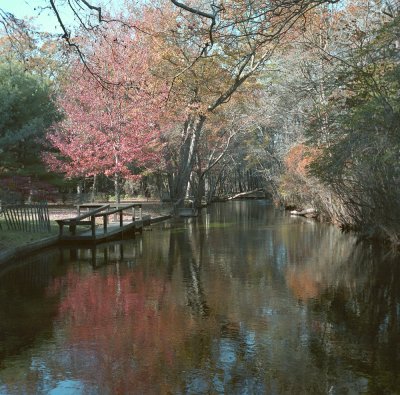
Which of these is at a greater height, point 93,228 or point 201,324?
point 93,228

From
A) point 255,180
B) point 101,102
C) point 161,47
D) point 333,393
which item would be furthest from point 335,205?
point 255,180

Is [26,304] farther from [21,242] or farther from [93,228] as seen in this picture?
[93,228]

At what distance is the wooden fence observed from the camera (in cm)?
1649

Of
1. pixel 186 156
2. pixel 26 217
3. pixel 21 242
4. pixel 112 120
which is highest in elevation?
pixel 112 120

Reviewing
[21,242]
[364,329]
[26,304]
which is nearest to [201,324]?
[364,329]

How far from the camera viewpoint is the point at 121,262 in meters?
14.2

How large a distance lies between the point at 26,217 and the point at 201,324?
1031 centimetres

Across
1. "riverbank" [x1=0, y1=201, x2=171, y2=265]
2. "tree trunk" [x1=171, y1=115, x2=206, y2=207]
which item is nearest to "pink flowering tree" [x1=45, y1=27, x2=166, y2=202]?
"tree trunk" [x1=171, y1=115, x2=206, y2=207]

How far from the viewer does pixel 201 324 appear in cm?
813

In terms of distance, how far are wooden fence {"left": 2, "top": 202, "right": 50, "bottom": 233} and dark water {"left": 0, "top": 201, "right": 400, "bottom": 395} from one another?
201 centimetres

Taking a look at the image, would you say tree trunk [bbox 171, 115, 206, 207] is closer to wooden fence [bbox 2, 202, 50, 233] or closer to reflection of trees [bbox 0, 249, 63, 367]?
wooden fence [bbox 2, 202, 50, 233]

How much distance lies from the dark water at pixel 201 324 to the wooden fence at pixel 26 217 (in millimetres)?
2006

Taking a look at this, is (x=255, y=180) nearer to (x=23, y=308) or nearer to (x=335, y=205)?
(x=335, y=205)

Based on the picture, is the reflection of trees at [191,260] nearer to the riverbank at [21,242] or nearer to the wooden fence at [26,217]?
the riverbank at [21,242]
